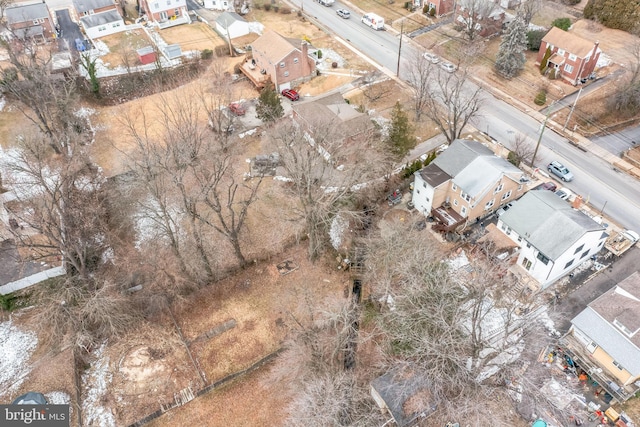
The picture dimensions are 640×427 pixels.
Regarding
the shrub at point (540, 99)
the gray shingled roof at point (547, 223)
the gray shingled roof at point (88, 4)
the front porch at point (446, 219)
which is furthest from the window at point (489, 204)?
the gray shingled roof at point (88, 4)

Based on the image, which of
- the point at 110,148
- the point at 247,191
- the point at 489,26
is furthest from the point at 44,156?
the point at 489,26

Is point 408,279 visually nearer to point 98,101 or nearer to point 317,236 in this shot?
point 317,236

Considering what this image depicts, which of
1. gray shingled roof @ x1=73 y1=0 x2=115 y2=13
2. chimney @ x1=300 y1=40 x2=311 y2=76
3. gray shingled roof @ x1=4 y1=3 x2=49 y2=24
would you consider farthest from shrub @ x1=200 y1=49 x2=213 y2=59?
gray shingled roof @ x1=4 y1=3 x2=49 y2=24

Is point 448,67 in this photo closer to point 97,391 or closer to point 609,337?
point 609,337

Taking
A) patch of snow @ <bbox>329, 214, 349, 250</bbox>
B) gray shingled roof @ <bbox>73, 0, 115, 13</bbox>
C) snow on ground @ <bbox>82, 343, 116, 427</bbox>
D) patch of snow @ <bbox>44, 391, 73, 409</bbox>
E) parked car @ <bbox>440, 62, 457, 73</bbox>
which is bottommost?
snow on ground @ <bbox>82, 343, 116, 427</bbox>

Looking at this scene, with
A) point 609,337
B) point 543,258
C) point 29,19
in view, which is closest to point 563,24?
point 543,258

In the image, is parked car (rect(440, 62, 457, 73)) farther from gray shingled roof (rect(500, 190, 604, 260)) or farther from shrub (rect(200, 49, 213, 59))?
shrub (rect(200, 49, 213, 59))

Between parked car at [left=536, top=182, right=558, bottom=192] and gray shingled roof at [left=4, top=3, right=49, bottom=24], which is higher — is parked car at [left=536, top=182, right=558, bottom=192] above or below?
below

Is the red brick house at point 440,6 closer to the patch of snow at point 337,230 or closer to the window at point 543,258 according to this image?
the patch of snow at point 337,230
